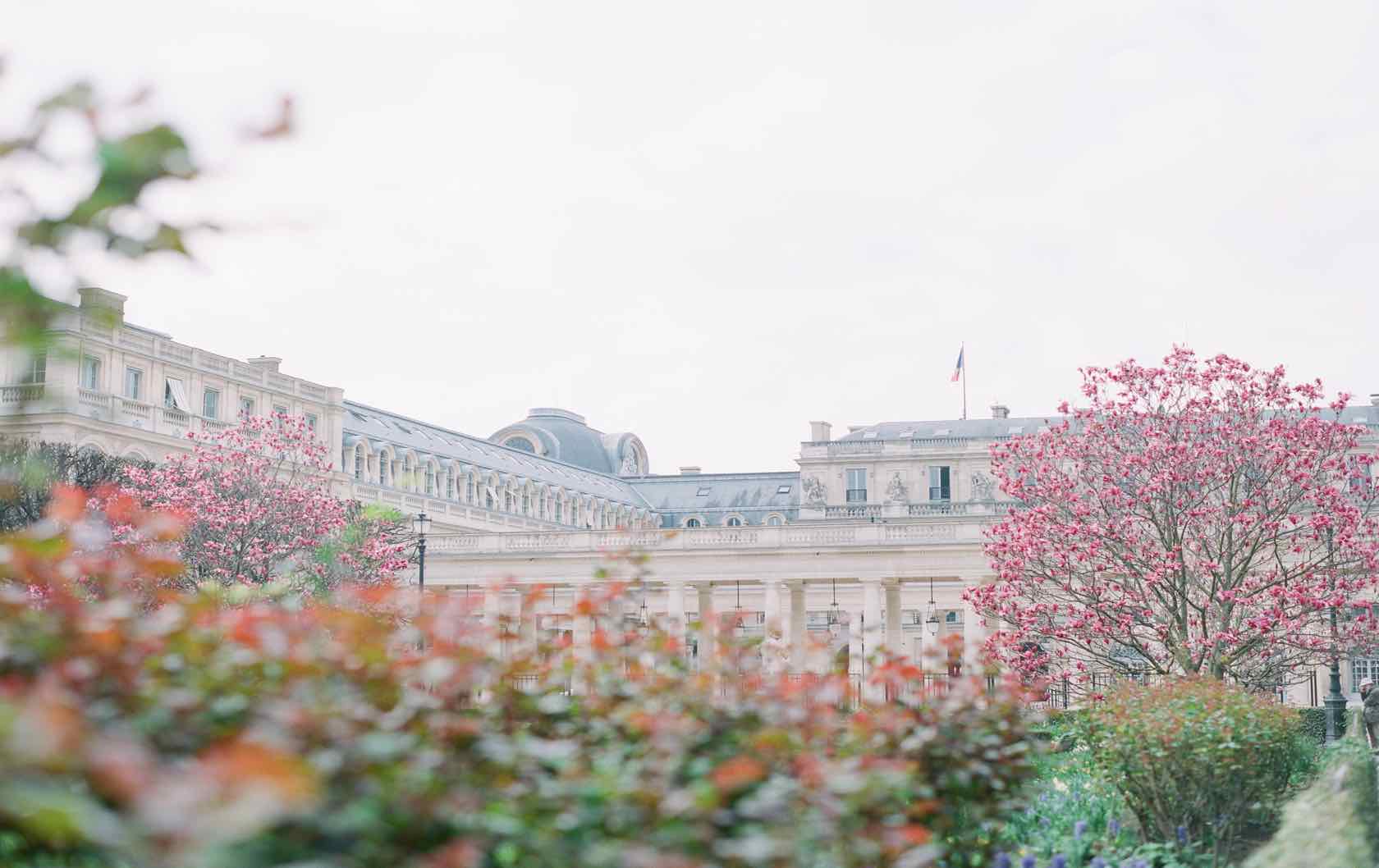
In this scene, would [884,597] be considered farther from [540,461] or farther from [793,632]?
[540,461]

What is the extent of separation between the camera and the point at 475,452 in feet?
316

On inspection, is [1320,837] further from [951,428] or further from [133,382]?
[951,428]

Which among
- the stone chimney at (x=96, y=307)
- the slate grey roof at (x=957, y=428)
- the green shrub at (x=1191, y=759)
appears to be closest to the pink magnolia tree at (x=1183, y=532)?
the green shrub at (x=1191, y=759)

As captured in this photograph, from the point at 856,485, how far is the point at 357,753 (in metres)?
87.8

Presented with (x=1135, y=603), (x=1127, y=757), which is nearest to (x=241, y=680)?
(x=1127, y=757)

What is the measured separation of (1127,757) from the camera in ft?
48.5

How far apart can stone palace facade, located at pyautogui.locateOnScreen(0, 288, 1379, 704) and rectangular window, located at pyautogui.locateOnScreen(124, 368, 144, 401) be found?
9 centimetres

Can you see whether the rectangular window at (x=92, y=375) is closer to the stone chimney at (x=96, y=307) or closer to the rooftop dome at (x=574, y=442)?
the rooftop dome at (x=574, y=442)

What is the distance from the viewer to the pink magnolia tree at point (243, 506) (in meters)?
44.3

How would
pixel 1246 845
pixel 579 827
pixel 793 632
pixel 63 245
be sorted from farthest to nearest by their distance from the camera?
pixel 793 632 → pixel 1246 845 → pixel 579 827 → pixel 63 245

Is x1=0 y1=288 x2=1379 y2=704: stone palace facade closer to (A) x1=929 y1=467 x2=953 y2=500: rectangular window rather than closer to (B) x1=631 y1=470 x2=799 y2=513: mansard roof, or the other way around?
(A) x1=929 y1=467 x2=953 y2=500: rectangular window

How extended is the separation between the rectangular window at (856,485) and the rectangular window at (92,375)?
44727 mm

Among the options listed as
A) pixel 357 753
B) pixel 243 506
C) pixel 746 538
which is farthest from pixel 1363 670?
pixel 357 753

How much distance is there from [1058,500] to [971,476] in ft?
192
